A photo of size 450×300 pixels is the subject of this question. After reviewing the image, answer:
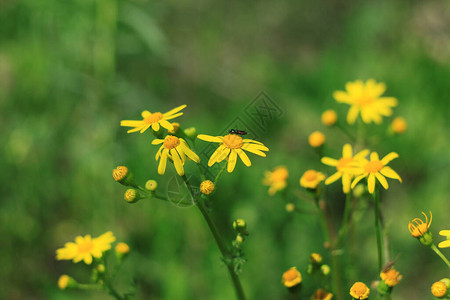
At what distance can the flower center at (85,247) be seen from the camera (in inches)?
95.0

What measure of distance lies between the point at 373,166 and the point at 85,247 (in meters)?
1.59

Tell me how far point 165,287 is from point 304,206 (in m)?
1.57

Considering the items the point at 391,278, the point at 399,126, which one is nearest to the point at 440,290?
the point at 391,278

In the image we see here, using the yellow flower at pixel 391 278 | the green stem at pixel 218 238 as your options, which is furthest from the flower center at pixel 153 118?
the yellow flower at pixel 391 278

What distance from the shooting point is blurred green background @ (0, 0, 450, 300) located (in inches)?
162

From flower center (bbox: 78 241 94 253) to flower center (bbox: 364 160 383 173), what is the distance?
152 centimetres

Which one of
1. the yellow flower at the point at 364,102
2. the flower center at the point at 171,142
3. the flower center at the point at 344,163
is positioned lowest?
the flower center at the point at 344,163

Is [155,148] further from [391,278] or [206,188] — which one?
[391,278]

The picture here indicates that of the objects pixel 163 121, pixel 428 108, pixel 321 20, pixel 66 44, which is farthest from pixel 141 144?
pixel 321 20

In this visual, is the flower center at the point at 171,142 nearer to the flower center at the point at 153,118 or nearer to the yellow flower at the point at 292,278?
the flower center at the point at 153,118

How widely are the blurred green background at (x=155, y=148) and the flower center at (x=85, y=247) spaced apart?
1.41m

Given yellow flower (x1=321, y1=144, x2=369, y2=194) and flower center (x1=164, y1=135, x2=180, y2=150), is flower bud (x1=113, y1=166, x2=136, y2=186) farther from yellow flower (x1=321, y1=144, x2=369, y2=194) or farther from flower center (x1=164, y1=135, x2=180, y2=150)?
yellow flower (x1=321, y1=144, x2=369, y2=194)

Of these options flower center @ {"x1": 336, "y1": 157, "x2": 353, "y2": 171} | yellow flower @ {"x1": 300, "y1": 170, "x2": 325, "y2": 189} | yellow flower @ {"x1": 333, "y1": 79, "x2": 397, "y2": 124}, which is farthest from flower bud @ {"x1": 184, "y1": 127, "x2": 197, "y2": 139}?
yellow flower @ {"x1": 333, "y1": 79, "x2": 397, "y2": 124}

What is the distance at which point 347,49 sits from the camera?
618cm
